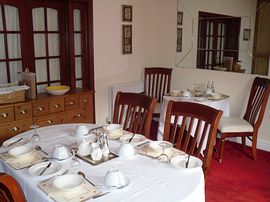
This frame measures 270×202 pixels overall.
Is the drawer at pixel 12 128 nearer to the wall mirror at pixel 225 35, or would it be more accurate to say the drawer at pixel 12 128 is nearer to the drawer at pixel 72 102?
the drawer at pixel 72 102

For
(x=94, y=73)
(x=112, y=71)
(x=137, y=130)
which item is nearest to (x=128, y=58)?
(x=112, y=71)

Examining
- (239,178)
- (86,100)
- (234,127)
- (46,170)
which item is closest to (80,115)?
(86,100)

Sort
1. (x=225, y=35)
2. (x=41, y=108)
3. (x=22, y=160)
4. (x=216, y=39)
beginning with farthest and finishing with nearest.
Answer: (x=216, y=39), (x=225, y=35), (x=41, y=108), (x=22, y=160)

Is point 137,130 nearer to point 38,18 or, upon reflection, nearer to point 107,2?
point 38,18

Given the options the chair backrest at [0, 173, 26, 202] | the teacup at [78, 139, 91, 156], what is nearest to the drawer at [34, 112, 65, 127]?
the teacup at [78, 139, 91, 156]

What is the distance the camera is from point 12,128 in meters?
3.15

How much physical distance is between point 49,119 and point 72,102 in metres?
0.34

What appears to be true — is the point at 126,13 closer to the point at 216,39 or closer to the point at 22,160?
the point at 216,39

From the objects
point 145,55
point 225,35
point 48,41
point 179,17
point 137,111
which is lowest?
A: point 137,111

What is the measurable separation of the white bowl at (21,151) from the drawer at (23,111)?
4.20 ft

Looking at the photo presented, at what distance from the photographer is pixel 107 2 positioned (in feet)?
14.0

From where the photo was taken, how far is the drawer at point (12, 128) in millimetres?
3082

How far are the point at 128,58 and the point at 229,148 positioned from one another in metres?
1.95

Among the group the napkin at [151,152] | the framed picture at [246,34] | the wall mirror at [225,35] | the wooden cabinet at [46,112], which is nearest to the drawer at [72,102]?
the wooden cabinet at [46,112]
